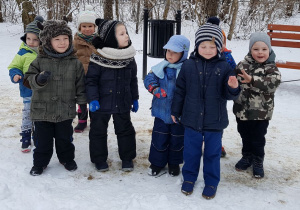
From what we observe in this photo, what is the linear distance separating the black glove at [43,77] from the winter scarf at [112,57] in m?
0.49

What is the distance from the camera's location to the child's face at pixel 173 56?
3169 mm

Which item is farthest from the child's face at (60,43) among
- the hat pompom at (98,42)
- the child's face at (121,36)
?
the child's face at (121,36)

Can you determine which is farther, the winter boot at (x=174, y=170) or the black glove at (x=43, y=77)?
the winter boot at (x=174, y=170)

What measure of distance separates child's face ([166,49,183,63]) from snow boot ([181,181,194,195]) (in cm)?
125

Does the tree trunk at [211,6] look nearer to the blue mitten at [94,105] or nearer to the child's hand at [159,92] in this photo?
the child's hand at [159,92]

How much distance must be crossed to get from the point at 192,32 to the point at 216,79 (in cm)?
1185

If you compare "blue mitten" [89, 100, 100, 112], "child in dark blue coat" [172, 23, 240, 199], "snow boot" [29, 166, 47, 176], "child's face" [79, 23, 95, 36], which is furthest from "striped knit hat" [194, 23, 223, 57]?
"snow boot" [29, 166, 47, 176]

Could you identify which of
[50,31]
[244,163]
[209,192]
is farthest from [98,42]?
[244,163]

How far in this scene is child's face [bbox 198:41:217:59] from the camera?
2.80m

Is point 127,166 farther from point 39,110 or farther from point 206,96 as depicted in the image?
point 206,96

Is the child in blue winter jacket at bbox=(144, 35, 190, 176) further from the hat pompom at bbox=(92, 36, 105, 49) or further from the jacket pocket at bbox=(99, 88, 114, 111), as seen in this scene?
the hat pompom at bbox=(92, 36, 105, 49)

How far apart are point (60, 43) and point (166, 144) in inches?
60.7

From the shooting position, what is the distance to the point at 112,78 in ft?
10.7

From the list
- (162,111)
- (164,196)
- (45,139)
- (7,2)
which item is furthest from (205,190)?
(7,2)
